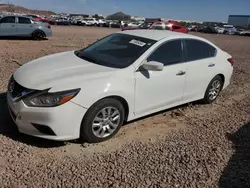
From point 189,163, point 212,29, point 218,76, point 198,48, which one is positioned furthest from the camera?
point 212,29

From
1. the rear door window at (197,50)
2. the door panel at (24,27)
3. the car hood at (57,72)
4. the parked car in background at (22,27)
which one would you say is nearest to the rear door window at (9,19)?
the parked car in background at (22,27)

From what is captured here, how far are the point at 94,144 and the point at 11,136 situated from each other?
3.96 ft

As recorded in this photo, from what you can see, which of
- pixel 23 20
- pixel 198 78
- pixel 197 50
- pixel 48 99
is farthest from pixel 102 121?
pixel 23 20

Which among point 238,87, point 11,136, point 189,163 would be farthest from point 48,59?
point 238,87

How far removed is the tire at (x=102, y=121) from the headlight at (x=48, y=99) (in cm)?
38

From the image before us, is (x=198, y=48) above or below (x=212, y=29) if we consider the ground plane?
above

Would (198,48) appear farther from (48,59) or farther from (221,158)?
(48,59)

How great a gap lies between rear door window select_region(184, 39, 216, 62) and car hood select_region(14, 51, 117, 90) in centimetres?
171

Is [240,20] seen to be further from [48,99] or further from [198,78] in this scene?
[48,99]

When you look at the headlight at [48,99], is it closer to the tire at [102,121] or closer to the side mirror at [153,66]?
the tire at [102,121]

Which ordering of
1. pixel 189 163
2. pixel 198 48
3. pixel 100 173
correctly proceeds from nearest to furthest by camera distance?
pixel 100 173 → pixel 189 163 → pixel 198 48

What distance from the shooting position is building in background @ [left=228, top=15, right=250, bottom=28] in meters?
87.1

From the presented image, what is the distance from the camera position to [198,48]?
500cm

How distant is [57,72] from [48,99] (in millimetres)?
570
